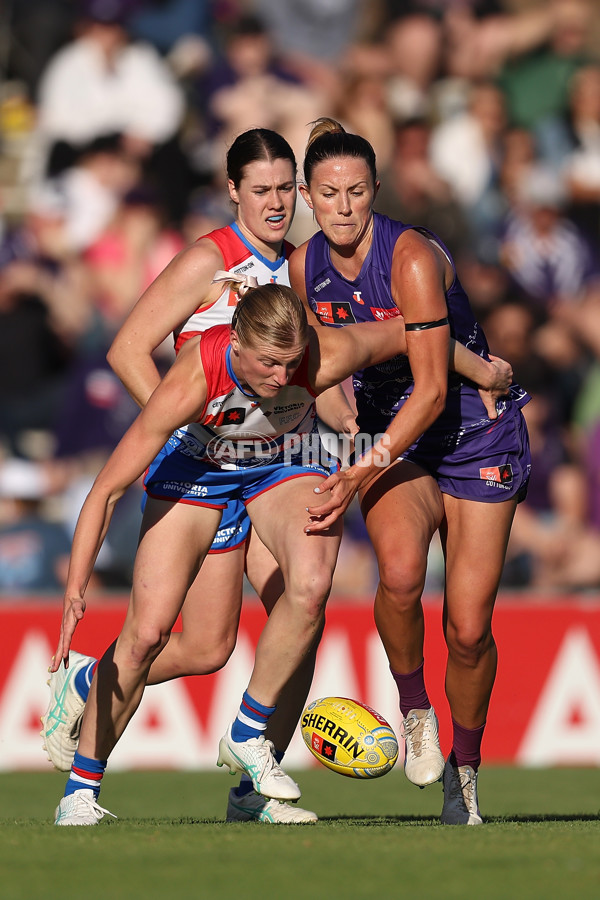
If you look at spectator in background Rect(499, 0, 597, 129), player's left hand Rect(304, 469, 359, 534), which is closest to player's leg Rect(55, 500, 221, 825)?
player's left hand Rect(304, 469, 359, 534)

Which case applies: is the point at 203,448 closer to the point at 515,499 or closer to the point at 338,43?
the point at 515,499

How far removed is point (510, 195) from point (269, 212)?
8.10m

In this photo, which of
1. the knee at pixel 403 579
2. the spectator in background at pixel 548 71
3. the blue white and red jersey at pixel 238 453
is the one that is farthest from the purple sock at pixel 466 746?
the spectator in background at pixel 548 71

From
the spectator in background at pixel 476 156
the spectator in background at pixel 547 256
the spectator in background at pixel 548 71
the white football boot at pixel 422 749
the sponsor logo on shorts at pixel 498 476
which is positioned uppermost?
the spectator in background at pixel 548 71

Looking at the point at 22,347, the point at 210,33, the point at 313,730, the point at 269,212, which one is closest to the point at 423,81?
the point at 210,33

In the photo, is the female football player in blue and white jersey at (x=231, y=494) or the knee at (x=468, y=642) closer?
the female football player in blue and white jersey at (x=231, y=494)

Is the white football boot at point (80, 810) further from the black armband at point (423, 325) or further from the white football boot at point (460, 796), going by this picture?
the black armband at point (423, 325)

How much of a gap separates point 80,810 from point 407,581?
1.65 metres

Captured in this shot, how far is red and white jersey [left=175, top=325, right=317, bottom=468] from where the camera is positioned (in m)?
5.20

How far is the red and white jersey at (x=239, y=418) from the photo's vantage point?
5203 millimetres

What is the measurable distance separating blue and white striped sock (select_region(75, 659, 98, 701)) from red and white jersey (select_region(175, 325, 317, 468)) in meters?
1.16

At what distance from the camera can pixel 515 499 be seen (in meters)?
6.01

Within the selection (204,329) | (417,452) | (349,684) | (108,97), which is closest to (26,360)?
(108,97)

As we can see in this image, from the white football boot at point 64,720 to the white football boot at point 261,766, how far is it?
87 cm
